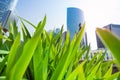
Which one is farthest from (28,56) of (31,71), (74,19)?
(74,19)

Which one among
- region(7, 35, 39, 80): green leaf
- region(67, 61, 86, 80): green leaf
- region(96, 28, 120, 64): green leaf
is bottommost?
region(67, 61, 86, 80): green leaf

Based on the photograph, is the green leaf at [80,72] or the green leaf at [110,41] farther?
the green leaf at [80,72]

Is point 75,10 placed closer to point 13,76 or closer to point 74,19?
point 74,19

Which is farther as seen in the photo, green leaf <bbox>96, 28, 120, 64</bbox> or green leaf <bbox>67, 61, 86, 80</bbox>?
green leaf <bbox>67, 61, 86, 80</bbox>

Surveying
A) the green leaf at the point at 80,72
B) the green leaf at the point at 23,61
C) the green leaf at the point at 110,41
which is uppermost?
the green leaf at the point at 110,41

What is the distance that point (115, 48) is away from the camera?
0.13 m

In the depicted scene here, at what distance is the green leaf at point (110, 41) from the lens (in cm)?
13

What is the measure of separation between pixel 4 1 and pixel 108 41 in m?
23.3

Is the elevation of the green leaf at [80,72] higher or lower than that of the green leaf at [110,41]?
lower

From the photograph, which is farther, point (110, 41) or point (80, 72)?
point (80, 72)

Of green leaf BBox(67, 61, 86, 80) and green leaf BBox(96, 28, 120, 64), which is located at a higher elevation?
green leaf BBox(96, 28, 120, 64)

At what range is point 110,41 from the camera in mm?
127

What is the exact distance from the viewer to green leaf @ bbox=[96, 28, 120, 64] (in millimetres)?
126

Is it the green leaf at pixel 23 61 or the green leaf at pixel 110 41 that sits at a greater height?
the green leaf at pixel 110 41
